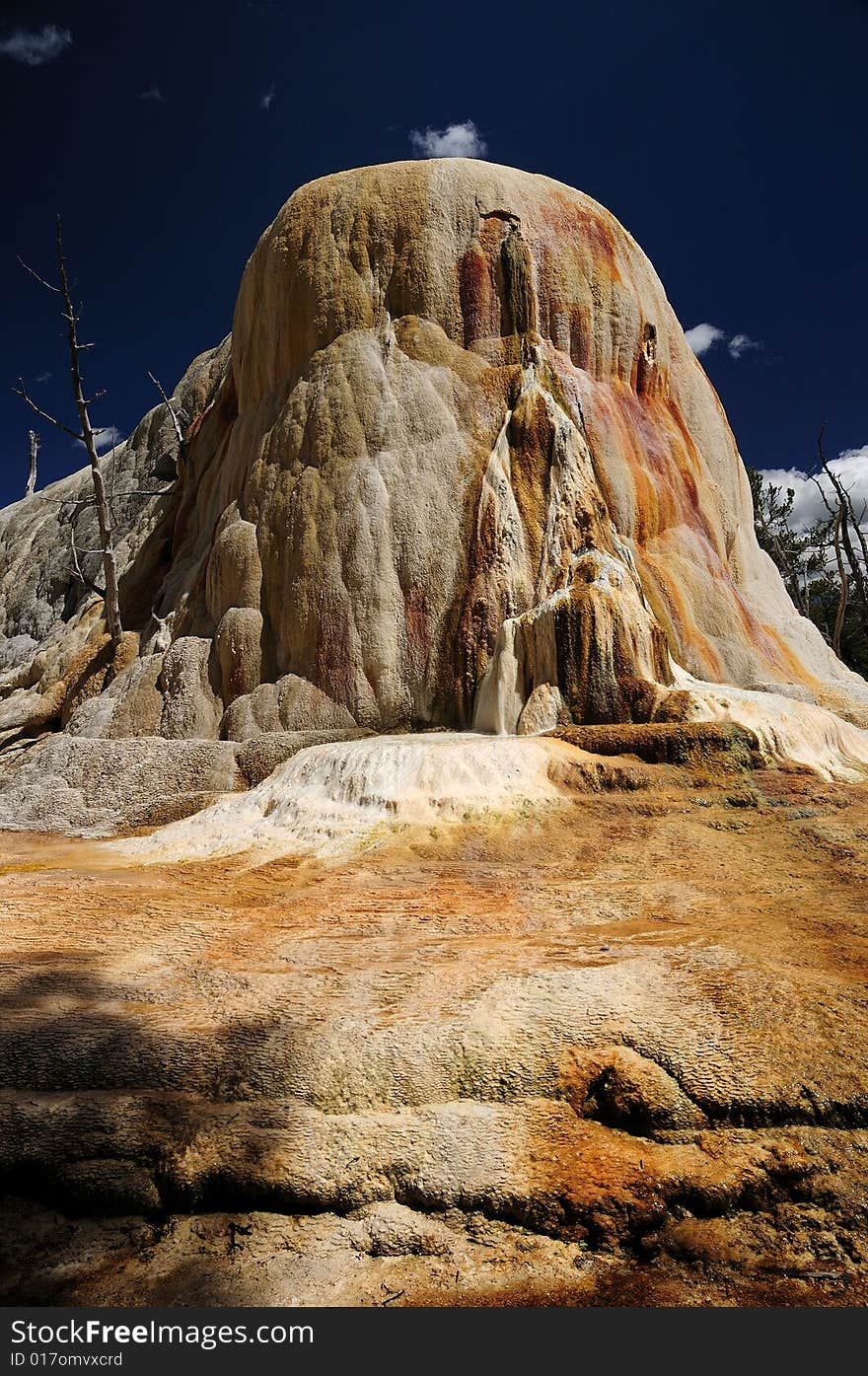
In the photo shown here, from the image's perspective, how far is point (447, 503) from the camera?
10414 millimetres

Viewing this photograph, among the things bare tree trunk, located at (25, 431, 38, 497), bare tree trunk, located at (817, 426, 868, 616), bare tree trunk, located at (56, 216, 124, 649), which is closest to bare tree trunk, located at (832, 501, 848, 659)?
bare tree trunk, located at (817, 426, 868, 616)

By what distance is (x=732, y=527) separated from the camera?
1342cm

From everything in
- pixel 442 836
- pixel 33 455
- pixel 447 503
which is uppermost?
pixel 33 455

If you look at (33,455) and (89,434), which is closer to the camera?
(89,434)

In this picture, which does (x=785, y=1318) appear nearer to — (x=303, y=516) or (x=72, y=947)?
(x=72, y=947)

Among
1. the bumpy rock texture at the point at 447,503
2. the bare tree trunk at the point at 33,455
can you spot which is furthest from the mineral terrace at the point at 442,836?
the bare tree trunk at the point at 33,455

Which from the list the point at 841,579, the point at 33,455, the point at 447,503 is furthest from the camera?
the point at 33,455

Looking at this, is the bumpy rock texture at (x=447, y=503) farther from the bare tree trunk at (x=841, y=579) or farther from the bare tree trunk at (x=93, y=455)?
the bare tree trunk at (x=841, y=579)

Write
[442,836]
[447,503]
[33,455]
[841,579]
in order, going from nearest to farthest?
[442,836], [447,503], [841,579], [33,455]

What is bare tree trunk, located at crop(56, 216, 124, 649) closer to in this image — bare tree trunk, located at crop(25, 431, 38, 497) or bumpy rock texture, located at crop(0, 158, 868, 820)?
bumpy rock texture, located at crop(0, 158, 868, 820)

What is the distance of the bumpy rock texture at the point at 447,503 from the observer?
973 centimetres

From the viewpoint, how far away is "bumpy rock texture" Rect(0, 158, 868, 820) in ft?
31.9

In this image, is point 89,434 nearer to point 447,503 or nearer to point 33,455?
point 447,503

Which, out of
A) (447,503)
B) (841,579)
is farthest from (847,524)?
(447,503)
